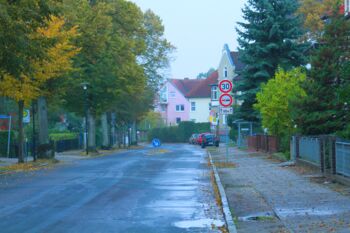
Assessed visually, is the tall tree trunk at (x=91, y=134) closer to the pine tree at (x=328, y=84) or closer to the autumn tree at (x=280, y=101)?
the autumn tree at (x=280, y=101)

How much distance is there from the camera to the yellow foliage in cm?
3092

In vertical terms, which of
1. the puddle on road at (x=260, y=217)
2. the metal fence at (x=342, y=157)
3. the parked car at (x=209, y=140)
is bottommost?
the puddle on road at (x=260, y=217)

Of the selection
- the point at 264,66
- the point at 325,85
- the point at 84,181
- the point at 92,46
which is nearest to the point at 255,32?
the point at 264,66

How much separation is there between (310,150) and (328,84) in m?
4.68

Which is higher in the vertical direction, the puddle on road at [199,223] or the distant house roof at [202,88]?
the distant house roof at [202,88]

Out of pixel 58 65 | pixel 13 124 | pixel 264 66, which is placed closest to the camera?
pixel 58 65

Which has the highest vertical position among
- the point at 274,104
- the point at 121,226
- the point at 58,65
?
the point at 58,65

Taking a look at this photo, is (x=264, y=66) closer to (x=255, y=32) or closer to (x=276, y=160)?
(x=255, y=32)

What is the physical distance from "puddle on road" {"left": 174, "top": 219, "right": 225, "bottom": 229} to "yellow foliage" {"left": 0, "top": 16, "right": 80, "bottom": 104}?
19444mm

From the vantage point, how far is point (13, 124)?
2351 inches

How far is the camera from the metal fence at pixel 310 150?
22.4 meters

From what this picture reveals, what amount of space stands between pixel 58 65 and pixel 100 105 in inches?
655

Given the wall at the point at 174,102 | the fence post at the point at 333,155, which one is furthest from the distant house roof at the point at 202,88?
the fence post at the point at 333,155

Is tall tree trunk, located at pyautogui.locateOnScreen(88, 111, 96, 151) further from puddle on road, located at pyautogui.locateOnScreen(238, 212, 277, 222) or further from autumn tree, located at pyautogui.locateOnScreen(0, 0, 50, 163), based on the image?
puddle on road, located at pyautogui.locateOnScreen(238, 212, 277, 222)
